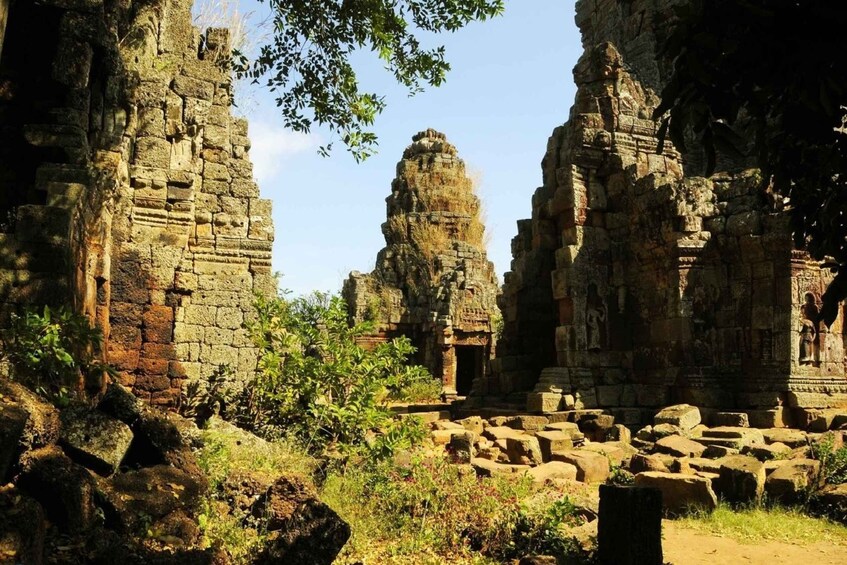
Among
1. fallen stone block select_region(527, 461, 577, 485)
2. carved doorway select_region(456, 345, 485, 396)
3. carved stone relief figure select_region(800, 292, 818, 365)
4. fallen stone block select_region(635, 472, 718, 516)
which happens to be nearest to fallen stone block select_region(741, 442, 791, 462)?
fallen stone block select_region(635, 472, 718, 516)

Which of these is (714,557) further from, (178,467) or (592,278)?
(592,278)

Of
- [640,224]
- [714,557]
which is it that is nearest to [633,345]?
Answer: [640,224]

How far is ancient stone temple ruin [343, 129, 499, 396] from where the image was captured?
22.8 m

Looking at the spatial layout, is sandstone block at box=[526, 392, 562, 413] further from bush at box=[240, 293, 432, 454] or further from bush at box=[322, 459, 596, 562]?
bush at box=[322, 459, 596, 562]

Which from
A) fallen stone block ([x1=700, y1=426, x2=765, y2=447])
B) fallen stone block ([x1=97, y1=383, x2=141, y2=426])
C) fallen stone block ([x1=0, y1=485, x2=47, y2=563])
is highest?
fallen stone block ([x1=97, y1=383, x2=141, y2=426])

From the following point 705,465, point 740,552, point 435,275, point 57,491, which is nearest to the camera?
point 57,491

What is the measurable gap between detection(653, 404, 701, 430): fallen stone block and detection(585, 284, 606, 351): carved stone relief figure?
212cm

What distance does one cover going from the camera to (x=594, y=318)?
43.4 ft

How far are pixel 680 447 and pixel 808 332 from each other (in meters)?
3.67

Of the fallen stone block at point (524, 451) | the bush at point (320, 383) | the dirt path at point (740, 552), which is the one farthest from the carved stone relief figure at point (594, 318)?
the dirt path at point (740, 552)

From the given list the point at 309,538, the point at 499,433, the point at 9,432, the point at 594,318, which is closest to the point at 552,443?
the point at 499,433

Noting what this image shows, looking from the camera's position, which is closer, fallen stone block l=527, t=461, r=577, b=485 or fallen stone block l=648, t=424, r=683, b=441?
fallen stone block l=527, t=461, r=577, b=485

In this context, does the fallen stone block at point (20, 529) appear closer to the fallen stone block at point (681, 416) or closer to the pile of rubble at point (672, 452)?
the pile of rubble at point (672, 452)

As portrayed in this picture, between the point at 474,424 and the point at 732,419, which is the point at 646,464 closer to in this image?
the point at 732,419
